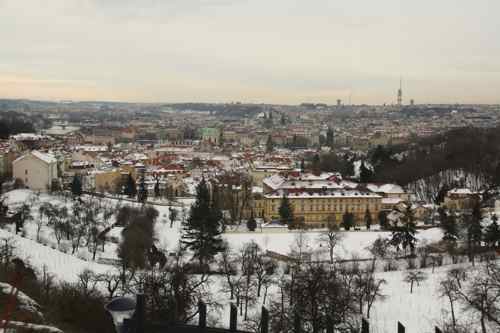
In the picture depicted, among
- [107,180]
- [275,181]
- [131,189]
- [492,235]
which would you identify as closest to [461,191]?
[275,181]

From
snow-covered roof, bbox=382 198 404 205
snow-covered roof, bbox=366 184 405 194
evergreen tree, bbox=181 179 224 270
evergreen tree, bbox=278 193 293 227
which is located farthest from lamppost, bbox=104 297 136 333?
snow-covered roof, bbox=366 184 405 194

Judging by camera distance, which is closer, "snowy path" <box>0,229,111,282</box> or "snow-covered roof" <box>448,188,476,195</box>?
"snowy path" <box>0,229,111,282</box>

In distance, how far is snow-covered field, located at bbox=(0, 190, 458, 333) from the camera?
588 inches

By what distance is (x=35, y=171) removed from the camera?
33406 mm

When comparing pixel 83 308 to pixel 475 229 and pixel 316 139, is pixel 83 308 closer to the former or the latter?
pixel 475 229

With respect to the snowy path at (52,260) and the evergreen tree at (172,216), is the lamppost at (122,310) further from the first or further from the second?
the evergreen tree at (172,216)

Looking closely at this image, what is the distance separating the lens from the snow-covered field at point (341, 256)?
588 inches

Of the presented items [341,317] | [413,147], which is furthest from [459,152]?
[341,317]

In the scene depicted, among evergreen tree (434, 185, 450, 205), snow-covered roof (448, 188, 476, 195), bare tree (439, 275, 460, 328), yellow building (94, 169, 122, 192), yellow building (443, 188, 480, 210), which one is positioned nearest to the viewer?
bare tree (439, 275, 460, 328)

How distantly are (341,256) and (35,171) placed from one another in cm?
1879

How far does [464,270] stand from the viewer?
730 inches

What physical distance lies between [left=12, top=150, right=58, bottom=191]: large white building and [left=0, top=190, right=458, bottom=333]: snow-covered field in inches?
185

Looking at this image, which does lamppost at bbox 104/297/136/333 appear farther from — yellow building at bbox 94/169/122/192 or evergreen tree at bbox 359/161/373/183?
evergreen tree at bbox 359/161/373/183

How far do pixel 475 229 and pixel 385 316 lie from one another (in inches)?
369
